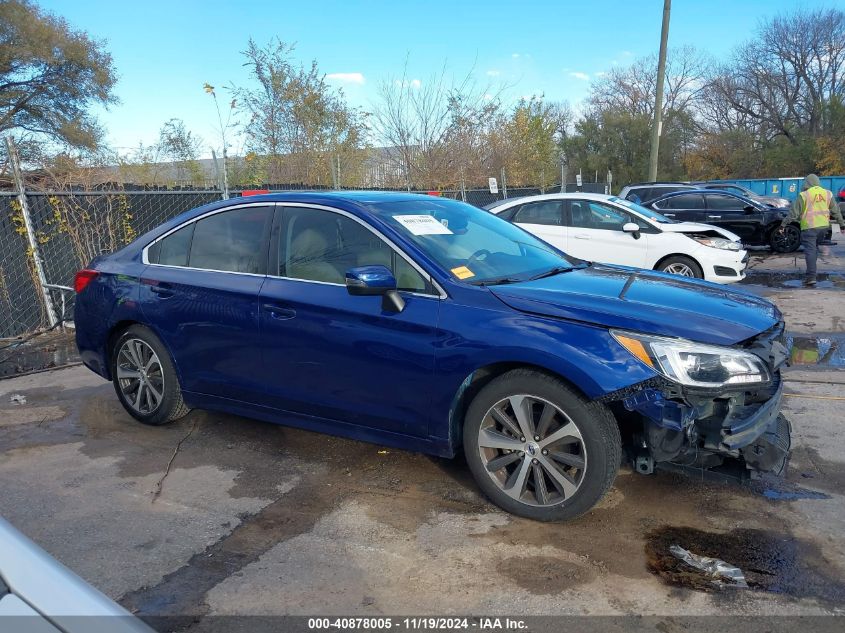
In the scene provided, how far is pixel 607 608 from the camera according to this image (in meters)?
2.78

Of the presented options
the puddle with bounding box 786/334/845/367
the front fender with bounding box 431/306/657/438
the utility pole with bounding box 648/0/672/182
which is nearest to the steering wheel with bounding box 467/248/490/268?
the front fender with bounding box 431/306/657/438

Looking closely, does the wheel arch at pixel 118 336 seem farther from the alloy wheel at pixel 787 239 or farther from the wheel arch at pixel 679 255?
the alloy wheel at pixel 787 239

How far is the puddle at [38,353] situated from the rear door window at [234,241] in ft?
11.0

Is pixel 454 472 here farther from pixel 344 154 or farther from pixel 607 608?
pixel 344 154

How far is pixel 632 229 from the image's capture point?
952cm

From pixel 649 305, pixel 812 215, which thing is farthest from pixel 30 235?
pixel 812 215

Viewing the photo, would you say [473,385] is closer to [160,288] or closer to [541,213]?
[160,288]

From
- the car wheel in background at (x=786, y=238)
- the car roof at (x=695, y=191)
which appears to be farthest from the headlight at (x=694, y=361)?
the car wheel in background at (x=786, y=238)

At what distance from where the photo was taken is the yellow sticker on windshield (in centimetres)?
377

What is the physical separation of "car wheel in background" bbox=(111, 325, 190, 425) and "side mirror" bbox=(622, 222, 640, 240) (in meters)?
6.62

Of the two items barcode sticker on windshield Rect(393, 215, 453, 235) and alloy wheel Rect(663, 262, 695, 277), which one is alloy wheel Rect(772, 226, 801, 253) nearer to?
alloy wheel Rect(663, 262, 695, 277)

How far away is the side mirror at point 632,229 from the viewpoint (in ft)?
31.1

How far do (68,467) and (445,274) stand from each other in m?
2.75

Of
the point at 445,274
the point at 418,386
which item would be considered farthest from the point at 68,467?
the point at 445,274
